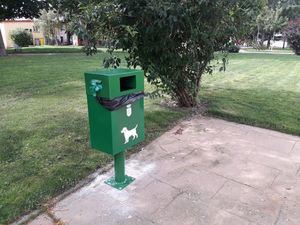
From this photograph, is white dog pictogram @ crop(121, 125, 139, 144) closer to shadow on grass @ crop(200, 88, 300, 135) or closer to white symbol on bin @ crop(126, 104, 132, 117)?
white symbol on bin @ crop(126, 104, 132, 117)

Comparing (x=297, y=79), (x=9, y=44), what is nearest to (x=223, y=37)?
(x=297, y=79)

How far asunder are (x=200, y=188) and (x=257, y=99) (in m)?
3.85

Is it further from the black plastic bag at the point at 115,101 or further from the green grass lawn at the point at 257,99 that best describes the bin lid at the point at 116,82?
the green grass lawn at the point at 257,99

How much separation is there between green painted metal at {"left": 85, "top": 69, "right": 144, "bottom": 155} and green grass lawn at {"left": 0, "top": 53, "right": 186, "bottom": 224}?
0.65 metres

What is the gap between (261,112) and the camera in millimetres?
5219

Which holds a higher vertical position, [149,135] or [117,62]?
[117,62]

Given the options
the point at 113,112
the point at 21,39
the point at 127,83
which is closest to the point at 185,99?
the point at 127,83

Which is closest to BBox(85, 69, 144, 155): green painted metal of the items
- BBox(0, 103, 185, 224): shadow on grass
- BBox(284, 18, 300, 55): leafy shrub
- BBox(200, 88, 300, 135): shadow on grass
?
BBox(0, 103, 185, 224): shadow on grass

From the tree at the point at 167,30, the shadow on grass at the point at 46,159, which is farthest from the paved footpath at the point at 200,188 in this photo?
the tree at the point at 167,30

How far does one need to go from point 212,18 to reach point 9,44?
4329cm

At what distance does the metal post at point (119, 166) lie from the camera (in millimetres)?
2818

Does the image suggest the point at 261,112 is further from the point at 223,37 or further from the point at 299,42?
the point at 299,42

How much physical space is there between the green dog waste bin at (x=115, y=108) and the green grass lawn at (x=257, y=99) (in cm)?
266

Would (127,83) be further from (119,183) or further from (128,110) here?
(119,183)
